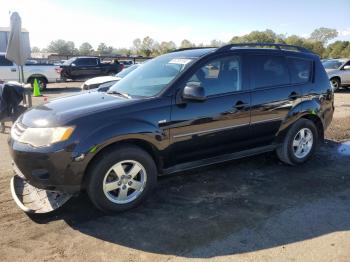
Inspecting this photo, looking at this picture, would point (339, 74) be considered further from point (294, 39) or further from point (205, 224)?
point (294, 39)

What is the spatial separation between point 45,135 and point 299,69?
12.9 feet

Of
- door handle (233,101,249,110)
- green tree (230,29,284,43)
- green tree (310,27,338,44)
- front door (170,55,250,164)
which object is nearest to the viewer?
front door (170,55,250,164)

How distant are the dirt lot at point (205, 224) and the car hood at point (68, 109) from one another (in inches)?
41.3

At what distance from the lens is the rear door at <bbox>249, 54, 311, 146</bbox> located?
5.09 meters

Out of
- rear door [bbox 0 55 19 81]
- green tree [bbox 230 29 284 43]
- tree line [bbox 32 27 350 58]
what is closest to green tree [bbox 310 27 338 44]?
tree line [bbox 32 27 350 58]

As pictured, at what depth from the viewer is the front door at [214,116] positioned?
4.39 m

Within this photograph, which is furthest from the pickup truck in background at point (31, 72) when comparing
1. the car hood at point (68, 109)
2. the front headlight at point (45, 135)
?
the front headlight at point (45, 135)

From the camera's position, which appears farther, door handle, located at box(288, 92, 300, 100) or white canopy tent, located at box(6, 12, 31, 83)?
white canopy tent, located at box(6, 12, 31, 83)

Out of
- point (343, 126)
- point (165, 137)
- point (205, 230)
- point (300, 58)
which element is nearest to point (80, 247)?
point (205, 230)

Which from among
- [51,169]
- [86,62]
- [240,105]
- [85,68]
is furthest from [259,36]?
[51,169]

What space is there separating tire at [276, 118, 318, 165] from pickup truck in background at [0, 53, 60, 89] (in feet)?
50.4

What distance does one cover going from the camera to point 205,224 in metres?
3.86

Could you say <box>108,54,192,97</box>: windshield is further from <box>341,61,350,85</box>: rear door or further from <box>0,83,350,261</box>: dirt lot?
<box>341,61,350,85</box>: rear door

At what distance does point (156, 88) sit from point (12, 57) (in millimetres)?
6826
